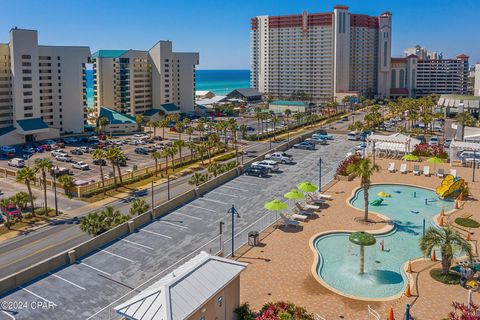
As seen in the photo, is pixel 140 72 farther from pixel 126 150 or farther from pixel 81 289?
pixel 81 289

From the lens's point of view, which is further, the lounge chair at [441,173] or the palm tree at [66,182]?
the lounge chair at [441,173]

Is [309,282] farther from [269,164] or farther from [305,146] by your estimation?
[305,146]

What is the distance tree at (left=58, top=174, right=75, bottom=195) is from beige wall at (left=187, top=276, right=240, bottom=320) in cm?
3433

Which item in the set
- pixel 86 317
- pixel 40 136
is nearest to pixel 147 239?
pixel 86 317

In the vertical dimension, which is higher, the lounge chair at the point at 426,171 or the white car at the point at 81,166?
the lounge chair at the point at 426,171

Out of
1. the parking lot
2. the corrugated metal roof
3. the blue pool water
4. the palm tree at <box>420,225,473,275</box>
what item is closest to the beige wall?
the corrugated metal roof

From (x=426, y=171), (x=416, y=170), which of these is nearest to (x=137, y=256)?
(x=416, y=170)

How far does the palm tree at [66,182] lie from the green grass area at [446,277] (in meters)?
38.5

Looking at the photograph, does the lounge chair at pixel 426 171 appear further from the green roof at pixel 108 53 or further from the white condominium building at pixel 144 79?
the green roof at pixel 108 53

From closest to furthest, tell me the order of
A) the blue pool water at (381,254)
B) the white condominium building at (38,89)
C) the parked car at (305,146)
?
the blue pool water at (381,254), the parked car at (305,146), the white condominium building at (38,89)

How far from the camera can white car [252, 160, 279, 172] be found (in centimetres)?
5812

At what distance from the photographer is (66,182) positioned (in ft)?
165

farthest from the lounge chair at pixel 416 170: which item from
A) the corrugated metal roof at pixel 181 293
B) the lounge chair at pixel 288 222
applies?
the corrugated metal roof at pixel 181 293

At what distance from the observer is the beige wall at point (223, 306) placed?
19256 millimetres
